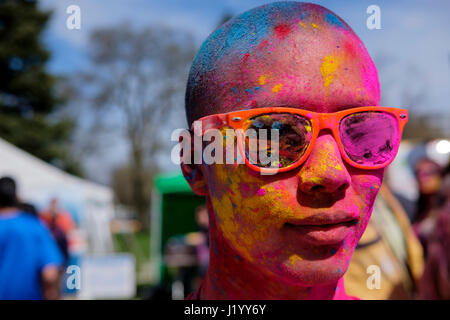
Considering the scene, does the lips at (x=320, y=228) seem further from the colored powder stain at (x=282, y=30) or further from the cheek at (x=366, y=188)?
the colored powder stain at (x=282, y=30)

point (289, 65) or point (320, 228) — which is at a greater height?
point (289, 65)

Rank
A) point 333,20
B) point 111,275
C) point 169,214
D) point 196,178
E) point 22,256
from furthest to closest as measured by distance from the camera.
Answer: point 169,214
point 111,275
point 22,256
point 196,178
point 333,20

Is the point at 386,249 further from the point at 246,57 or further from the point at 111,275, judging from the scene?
the point at 111,275

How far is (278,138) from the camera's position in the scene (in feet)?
3.13

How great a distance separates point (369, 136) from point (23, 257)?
3020 millimetres

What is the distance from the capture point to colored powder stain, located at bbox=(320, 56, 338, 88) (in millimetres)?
973

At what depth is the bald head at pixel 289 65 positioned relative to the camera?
973 millimetres

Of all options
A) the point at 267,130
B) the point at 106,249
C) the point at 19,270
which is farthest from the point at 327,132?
the point at 106,249

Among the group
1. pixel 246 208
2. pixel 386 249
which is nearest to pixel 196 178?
pixel 246 208

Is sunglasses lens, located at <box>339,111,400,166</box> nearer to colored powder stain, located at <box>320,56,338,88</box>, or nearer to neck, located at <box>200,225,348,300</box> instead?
colored powder stain, located at <box>320,56,338,88</box>

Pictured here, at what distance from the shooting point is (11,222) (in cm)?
288

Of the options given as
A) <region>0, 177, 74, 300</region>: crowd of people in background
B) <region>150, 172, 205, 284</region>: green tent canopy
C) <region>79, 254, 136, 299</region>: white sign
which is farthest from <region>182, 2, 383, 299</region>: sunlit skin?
<region>79, 254, 136, 299</region>: white sign

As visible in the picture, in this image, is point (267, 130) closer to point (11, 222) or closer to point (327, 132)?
point (327, 132)

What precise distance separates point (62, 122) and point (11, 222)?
15.4m
